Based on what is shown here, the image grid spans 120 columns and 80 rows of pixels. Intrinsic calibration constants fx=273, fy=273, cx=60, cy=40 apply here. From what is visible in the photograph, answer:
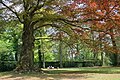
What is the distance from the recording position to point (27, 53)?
22766 millimetres

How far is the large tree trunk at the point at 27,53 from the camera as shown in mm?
22081

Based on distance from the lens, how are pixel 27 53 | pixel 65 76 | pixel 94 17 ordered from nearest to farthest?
1. pixel 65 76
2. pixel 94 17
3. pixel 27 53

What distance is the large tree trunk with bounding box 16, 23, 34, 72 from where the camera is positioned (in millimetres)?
22081

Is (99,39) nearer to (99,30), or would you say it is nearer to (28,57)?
(99,30)

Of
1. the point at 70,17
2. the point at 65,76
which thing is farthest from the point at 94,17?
the point at 65,76

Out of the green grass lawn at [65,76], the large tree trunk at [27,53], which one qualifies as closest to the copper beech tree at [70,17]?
the large tree trunk at [27,53]

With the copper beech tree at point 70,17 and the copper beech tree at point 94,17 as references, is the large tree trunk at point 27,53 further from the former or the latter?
the copper beech tree at point 94,17

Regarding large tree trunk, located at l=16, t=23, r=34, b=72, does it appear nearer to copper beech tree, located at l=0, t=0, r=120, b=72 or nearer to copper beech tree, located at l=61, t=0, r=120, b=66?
copper beech tree, located at l=0, t=0, r=120, b=72

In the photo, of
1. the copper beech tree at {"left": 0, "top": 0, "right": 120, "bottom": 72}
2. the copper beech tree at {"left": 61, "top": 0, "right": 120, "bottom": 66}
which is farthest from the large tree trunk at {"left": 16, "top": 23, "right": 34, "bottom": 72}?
the copper beech tree at {"left": 61, "top": 0, "right": 120, "bottom": 66}

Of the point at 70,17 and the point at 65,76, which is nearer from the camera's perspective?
the point at 65,76

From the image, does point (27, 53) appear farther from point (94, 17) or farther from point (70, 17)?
point (94, 17)

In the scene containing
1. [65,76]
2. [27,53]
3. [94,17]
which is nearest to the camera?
[65,76]

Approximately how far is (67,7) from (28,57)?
207 inches

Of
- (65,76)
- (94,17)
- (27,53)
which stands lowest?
(65,76)
